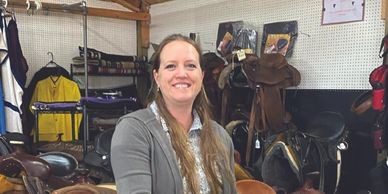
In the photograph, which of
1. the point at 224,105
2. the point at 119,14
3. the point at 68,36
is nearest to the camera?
the point at 224,105

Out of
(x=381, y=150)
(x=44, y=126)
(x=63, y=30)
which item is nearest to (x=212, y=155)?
(x=381, y=150)

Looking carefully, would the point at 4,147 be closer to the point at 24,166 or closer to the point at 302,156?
the point at 24,166

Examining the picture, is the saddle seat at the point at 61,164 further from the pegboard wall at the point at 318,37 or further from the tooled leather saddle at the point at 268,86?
the pegboard wall at the point at 318,37

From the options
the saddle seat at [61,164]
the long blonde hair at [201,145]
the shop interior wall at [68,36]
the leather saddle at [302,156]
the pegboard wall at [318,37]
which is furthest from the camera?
the shop interior wall at [68,36]

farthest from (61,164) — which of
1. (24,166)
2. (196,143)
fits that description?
(196,143)

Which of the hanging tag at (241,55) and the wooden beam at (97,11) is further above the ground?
the wooden beam at (97,11)

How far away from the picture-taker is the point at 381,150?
265 centimetres

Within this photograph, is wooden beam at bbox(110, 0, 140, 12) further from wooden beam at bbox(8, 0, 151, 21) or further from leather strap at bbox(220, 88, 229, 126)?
leather strap at bbox(220, 88, 229, 126)

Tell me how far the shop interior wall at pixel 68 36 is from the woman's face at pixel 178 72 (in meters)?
3.70

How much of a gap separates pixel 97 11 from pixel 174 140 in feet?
13.2

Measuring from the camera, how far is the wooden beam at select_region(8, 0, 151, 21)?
14.2ft

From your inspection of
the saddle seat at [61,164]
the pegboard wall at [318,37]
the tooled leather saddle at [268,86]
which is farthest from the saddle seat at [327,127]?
the saddle seat at [61,164]

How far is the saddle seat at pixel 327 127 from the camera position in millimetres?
2521

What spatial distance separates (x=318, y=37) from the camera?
322cm
